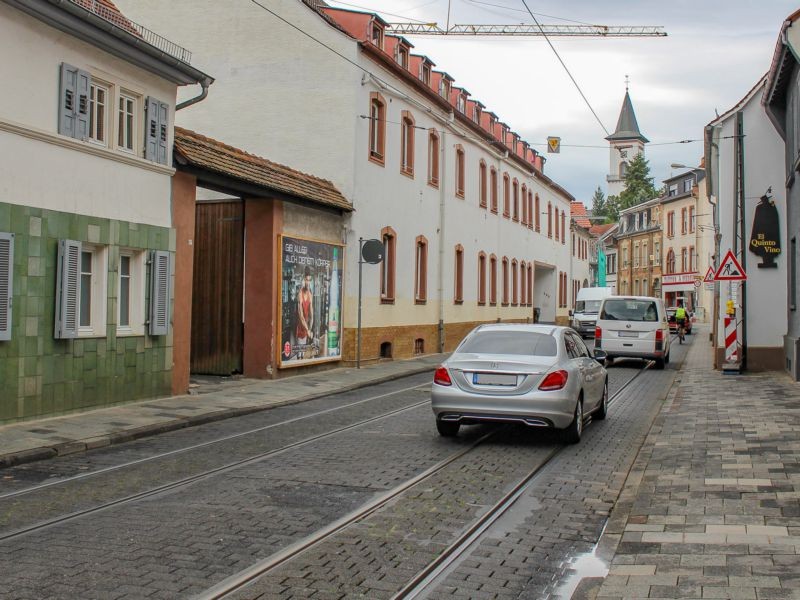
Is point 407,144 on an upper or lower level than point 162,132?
upper

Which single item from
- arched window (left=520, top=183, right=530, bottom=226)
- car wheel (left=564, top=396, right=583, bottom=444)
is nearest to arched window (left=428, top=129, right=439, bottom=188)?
arched window (left=520, top=183, right=530, bottom=226)

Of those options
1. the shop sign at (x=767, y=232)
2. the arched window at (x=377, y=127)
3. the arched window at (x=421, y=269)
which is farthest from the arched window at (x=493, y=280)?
the shop sign at (x=767, y=232)

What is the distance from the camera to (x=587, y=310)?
135 ft

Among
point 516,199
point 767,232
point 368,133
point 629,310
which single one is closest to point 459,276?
point 629,310

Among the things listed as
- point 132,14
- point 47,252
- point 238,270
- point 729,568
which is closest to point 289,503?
point 729,568

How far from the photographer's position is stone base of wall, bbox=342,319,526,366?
75.1 feet

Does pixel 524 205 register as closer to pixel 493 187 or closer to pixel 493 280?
pixel 493 187

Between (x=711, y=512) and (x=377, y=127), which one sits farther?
(x=377, y=127)

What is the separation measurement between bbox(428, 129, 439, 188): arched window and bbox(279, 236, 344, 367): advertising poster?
27.4 ft

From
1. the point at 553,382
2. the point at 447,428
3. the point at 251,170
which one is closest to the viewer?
the point at 553,382

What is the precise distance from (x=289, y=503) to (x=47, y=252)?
648cm

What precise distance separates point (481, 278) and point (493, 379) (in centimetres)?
2581

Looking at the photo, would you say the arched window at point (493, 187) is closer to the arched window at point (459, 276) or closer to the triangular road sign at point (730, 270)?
the arched window at point (459, 276)

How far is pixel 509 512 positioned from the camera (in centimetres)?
728
